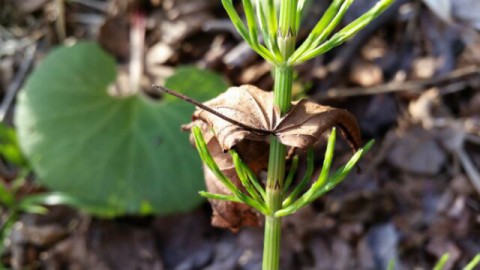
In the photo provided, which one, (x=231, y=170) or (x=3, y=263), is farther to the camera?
(x=3, y=263)

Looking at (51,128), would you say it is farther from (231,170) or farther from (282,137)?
(282,137)

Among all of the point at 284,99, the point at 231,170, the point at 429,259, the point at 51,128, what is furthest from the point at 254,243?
the point at 284,99

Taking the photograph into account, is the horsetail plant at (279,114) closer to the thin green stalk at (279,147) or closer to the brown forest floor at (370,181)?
the thin green stalk at (279,147)

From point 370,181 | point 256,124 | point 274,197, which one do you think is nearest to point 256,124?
point 256,124

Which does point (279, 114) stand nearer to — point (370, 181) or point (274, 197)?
point (274, 197)

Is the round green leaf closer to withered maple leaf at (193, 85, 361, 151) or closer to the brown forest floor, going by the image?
the brown forest floor

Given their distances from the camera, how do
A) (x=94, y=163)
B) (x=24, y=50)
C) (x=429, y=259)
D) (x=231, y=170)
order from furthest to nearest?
(x=24, y=50)
(x=94, y=163)
(x=429, y=259)
(x=231, y=170)
